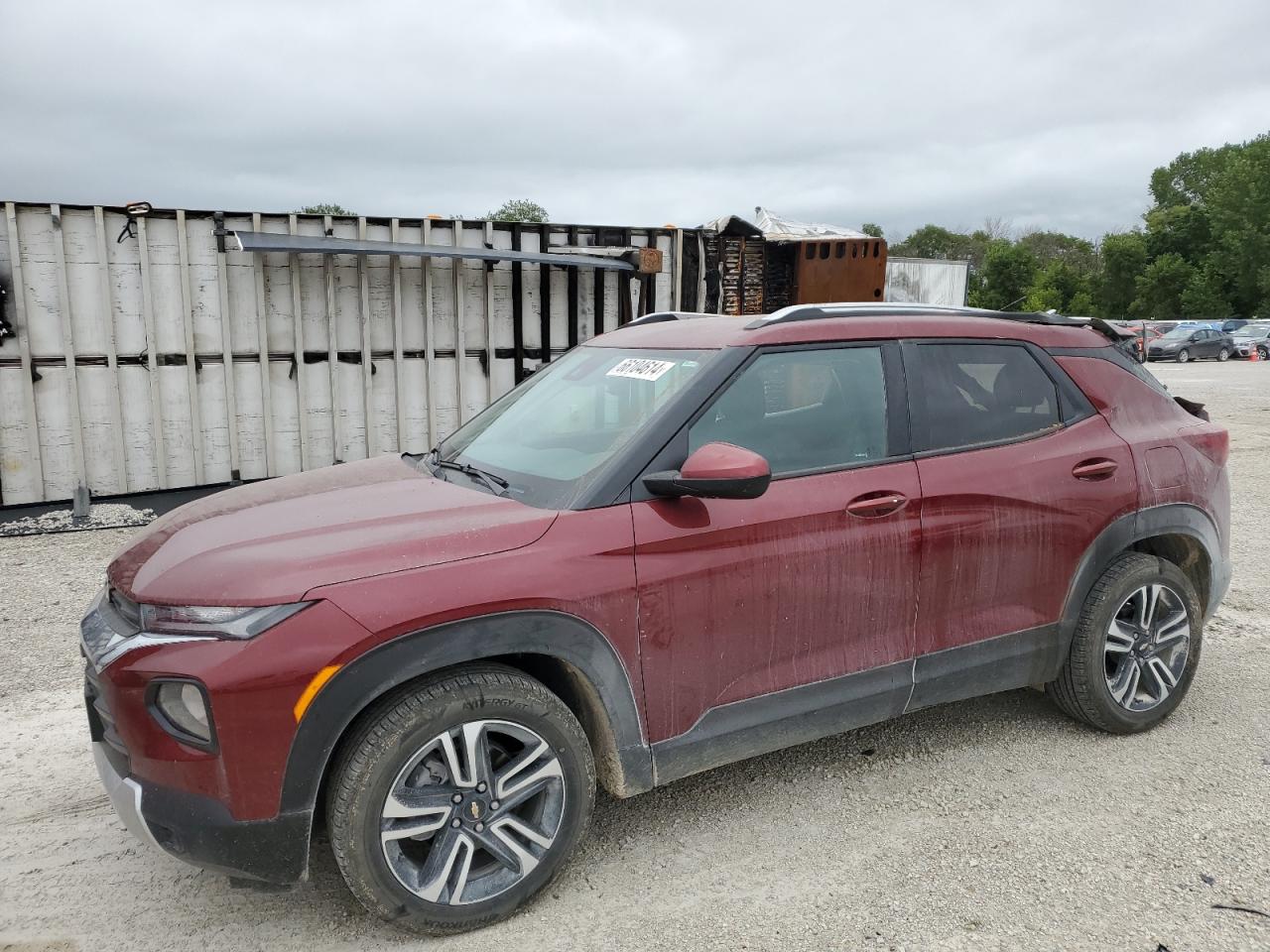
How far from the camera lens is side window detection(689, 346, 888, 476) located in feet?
10.4

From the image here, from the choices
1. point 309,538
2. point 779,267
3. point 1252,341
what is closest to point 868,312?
point 309,538

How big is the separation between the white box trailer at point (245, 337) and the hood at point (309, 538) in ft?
18.2

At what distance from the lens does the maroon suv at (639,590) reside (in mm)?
2473

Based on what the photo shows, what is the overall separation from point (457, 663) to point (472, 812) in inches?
17.1

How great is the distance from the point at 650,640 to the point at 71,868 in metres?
2.07

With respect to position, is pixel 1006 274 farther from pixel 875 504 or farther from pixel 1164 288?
pixel 875 504

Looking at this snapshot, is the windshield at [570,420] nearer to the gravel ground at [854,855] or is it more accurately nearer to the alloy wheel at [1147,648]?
the gravel ground at [854,855]

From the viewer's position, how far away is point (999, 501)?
3465mm

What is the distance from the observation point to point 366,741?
8.29ft

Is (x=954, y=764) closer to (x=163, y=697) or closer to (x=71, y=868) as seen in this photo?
(x=163, y=697)

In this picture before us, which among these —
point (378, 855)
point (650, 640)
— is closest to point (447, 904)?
point (378, 855)

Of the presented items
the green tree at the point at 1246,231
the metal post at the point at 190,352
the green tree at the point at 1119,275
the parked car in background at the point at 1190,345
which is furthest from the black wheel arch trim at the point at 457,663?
the green tree at the point at 1119,275

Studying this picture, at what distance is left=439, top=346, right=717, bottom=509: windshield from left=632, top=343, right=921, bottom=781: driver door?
0.22m

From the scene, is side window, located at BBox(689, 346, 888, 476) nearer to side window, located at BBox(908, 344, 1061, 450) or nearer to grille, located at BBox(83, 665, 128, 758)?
side window, located at BBox(908, 344, 1061, 450)
